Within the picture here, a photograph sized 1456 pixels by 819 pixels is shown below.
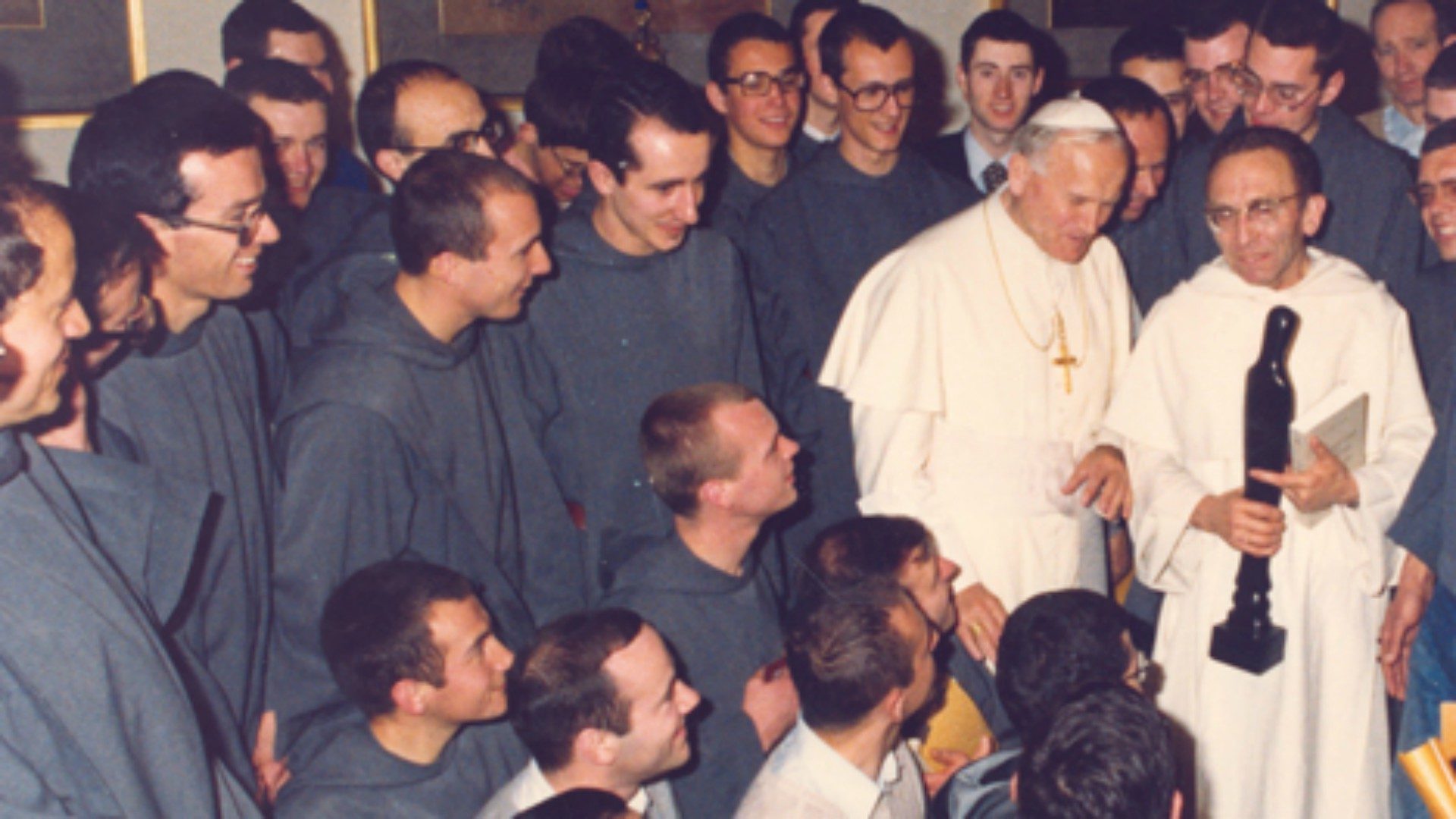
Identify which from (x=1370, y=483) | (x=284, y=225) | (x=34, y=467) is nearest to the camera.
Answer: (x=34, y=467)

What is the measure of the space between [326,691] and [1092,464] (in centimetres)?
197

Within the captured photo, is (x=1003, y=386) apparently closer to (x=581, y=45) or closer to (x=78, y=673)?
(x=581, y=45)

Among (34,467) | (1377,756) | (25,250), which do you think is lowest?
(1377,756)

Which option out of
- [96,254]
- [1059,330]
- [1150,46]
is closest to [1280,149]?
[1059,330]

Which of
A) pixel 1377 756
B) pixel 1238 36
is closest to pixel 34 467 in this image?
pixel 1377 756

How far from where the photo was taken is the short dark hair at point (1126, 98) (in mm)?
4203

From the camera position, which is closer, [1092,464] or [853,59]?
[1092,464]

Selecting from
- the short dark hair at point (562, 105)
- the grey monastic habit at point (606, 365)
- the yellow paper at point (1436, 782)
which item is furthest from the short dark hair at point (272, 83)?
the yellow paper at point (1436, 782)

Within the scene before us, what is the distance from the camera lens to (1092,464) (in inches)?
144

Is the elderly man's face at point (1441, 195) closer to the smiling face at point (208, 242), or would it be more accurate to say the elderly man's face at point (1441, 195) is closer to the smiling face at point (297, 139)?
the smiling face at point (208, 242)

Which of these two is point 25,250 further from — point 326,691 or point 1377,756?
point 1377,756

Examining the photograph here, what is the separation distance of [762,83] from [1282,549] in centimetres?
204

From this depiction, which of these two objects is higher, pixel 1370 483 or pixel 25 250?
pixel 25 250

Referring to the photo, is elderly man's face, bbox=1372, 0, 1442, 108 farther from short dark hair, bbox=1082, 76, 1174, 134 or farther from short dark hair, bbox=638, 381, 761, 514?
short dark hair, bbox=638, 381, 761, 514
